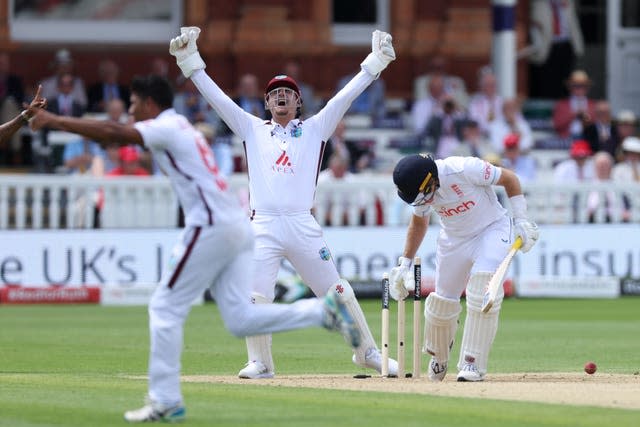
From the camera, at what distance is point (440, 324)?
12.0m

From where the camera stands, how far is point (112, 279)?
776 inches

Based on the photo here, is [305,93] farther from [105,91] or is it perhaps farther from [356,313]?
[356,313]

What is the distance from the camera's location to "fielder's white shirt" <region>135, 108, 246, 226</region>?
8945mm

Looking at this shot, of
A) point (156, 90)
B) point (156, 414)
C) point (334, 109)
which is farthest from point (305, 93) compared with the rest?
point (156, 414)

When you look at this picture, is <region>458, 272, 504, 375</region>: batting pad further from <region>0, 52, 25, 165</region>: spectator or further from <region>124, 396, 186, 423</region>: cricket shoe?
<region>0, 52, 25, 165</region>: spectator

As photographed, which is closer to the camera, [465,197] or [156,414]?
[156,414]

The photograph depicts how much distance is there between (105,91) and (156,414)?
14.9m

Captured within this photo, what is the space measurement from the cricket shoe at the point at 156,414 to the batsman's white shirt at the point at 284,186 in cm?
282

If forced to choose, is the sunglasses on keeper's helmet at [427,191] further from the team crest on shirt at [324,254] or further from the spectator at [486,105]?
the spectator at [486,105]

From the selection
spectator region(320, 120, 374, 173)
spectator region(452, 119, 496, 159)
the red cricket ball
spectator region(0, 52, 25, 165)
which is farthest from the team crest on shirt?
spectator region(0, 52, 25, 165)

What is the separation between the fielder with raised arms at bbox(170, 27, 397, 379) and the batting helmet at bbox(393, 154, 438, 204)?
712 mm

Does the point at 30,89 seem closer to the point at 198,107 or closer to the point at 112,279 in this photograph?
the point at 198,107

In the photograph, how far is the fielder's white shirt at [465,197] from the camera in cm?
1146

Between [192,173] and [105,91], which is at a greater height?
[105,91]
